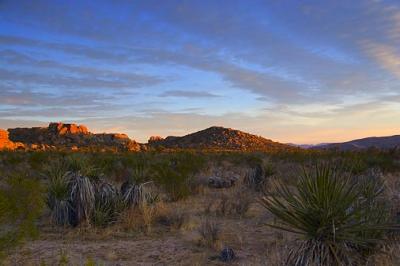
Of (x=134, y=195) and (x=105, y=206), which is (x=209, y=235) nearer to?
(x=134, y=195)

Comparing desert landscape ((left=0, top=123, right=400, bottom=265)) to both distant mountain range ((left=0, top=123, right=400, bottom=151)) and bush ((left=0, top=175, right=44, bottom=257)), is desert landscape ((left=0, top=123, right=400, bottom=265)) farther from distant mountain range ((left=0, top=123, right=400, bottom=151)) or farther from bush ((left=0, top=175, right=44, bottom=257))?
distant mountain range ((left=0, top=123, right=400, bottom=151))

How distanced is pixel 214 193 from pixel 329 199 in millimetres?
10647

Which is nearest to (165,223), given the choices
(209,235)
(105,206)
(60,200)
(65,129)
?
(105,206)

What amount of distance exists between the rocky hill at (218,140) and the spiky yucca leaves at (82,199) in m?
57.8

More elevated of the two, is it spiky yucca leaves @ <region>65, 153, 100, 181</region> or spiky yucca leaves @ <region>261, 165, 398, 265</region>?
spiky yucca leaves @ <region>65, 153, 100, 181</region>

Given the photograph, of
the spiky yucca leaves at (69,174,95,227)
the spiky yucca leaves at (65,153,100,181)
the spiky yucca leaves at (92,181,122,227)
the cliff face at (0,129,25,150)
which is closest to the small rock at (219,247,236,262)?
the spiky yucca leaves at (92,181,122,227)

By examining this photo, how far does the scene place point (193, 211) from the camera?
489 inches

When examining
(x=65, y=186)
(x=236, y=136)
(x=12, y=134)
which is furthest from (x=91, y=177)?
(x=12, y=134)

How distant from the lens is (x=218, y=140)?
2847 inches

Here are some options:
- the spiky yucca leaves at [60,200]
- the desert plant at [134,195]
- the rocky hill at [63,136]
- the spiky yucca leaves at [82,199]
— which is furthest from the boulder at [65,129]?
the spiky yucca leaves at [82,199]

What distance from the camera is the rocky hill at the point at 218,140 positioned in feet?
229

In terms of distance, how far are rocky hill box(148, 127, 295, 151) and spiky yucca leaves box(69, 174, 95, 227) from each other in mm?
57790

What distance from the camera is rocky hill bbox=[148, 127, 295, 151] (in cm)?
6967

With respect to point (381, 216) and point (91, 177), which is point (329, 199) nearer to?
point (381, 216)
